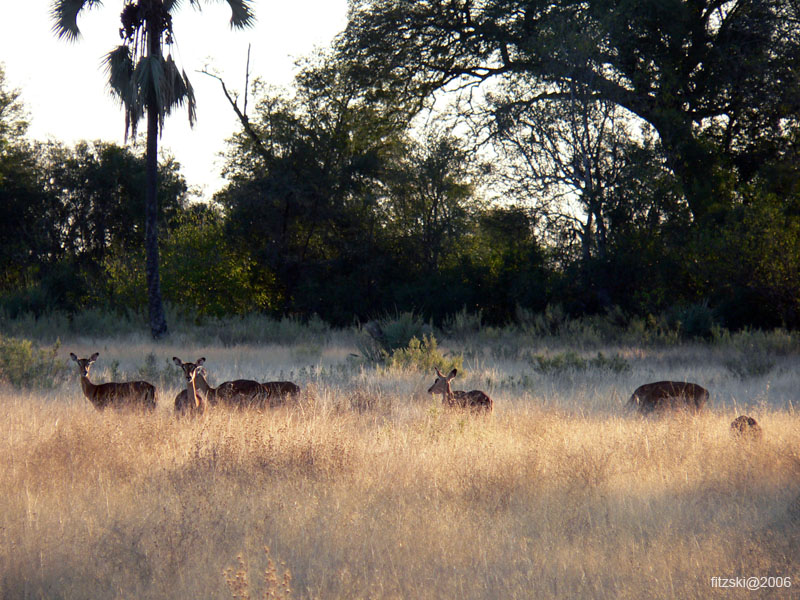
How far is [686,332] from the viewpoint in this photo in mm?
17531

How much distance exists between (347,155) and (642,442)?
21.0 m

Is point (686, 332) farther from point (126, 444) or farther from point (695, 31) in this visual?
point (126, 444)

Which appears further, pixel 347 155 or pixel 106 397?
pixel 347 155

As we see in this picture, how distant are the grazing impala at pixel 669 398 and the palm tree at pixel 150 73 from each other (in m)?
13.9

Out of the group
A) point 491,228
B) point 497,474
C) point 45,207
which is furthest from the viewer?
point 45,207

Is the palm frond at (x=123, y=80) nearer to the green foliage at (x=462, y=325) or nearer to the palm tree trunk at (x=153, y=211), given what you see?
the palm tree trunk at (x=153, y=211)

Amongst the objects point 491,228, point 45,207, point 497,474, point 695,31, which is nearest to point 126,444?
point 497,474

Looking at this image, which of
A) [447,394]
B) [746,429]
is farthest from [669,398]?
[447,394]

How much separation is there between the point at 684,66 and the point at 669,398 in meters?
15.9

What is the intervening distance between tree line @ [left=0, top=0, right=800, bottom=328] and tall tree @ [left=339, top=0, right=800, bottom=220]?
6cm

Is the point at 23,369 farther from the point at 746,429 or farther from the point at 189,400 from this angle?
the point at 746,429

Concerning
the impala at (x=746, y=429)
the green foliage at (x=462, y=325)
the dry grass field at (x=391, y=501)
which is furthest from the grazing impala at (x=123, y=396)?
the green foliage at (x=462, y=325)

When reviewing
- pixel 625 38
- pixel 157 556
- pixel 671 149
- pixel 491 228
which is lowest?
pixel 157 556

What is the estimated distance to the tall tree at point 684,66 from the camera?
19641 millimetres
